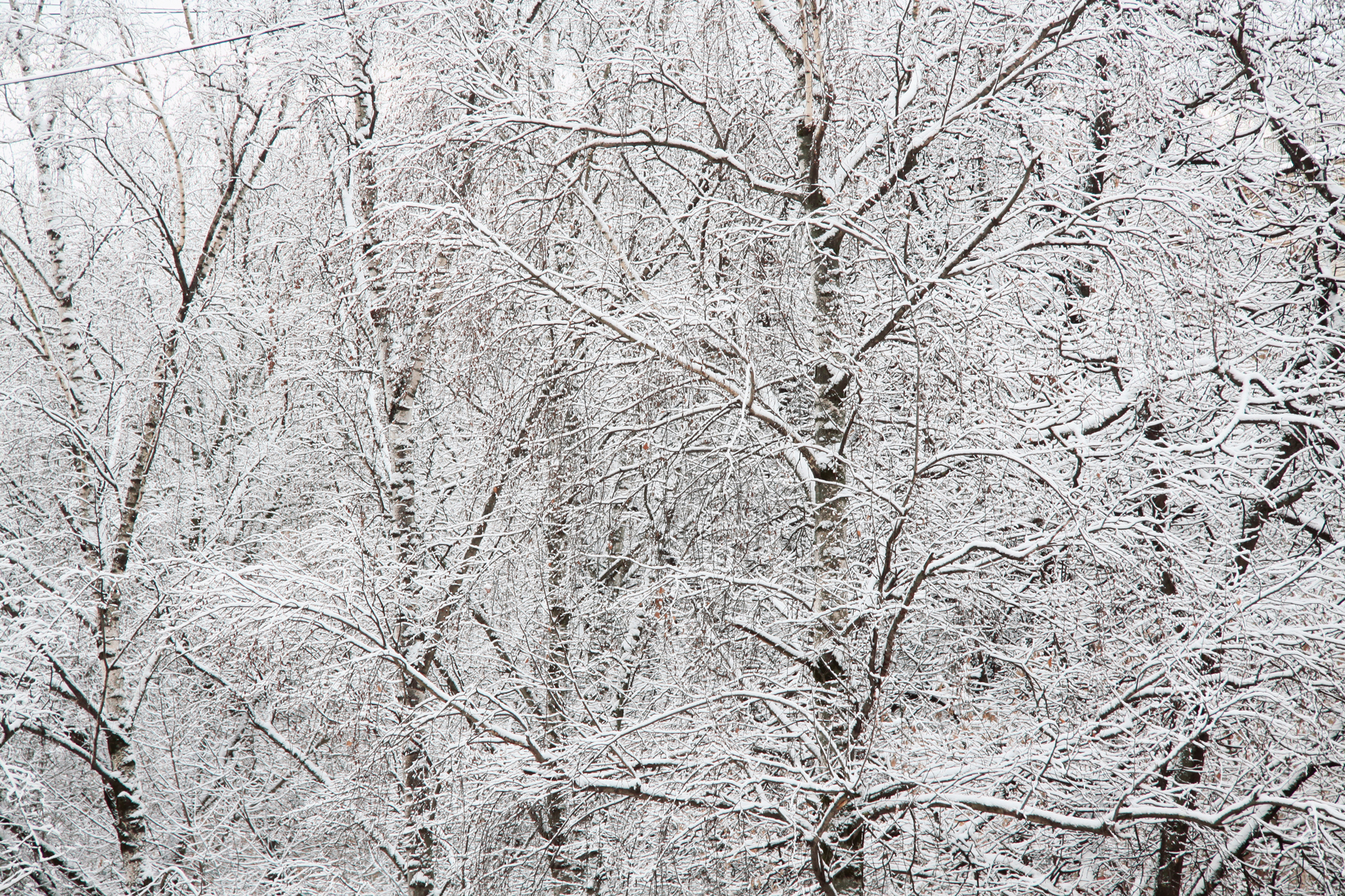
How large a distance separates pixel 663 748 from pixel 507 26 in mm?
4558

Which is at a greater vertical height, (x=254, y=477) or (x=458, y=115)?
(x=458, y=115)

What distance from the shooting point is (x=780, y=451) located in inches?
179

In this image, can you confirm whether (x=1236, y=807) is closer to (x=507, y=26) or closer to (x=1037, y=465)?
(x=1037, y=465)

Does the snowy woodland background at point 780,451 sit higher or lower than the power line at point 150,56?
lower

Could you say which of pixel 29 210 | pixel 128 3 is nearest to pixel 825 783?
A: pixel 128 3

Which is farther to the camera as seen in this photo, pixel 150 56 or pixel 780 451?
pixel 150 56

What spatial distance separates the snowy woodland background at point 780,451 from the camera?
4.02 meters

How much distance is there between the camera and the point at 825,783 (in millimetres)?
3812

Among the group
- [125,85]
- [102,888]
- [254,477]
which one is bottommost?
[102,888]

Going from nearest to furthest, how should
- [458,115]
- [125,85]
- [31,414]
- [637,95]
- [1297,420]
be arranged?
[1297,420] → [458,115] → [637,95] → [125,85] → [31,414]

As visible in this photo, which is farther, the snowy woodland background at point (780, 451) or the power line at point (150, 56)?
the power line at point (150, 56)

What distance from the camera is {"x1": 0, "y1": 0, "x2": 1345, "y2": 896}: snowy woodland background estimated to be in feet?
13.2

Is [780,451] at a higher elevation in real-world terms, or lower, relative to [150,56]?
lower

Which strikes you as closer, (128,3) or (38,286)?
(128,3)
